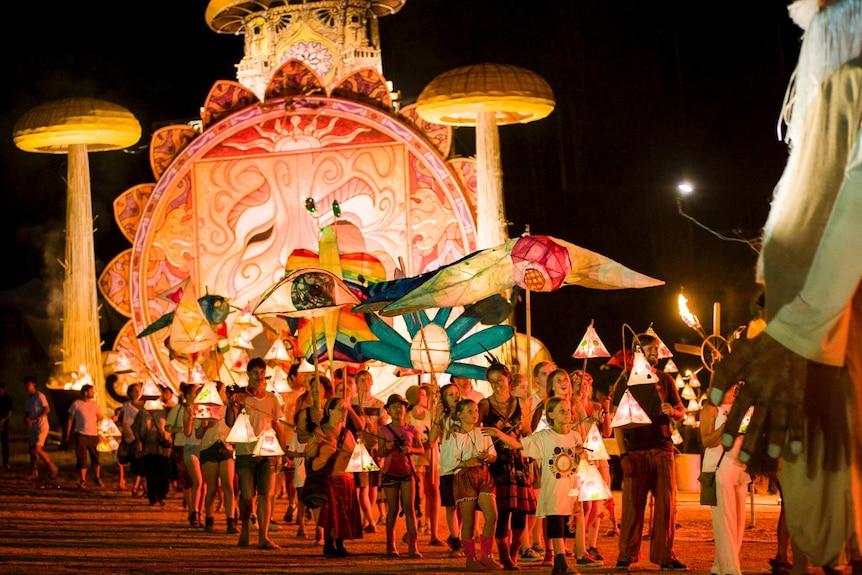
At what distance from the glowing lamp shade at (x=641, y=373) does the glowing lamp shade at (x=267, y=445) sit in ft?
11.3

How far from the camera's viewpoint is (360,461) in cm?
1205

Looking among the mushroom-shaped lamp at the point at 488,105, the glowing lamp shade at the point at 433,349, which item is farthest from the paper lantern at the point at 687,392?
the glowing lamp shade at the point at 433,349

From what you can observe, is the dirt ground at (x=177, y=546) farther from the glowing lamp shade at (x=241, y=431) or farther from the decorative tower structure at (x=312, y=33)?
the decorative tower structure at (x=312, y=33)

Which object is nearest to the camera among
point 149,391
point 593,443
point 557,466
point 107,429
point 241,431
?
point 557,466

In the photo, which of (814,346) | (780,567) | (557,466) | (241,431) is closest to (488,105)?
(241,431)

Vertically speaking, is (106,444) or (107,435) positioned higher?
(107,435)

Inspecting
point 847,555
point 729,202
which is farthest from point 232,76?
point 847,555

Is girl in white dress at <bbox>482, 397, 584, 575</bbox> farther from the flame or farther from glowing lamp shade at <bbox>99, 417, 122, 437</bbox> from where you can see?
glowing lamp shade at <bbox>99, 417, 122, 437</bbox>

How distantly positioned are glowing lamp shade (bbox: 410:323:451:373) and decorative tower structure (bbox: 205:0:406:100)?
795cm

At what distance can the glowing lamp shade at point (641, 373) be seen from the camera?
36.0 ft

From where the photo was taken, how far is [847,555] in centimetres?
386

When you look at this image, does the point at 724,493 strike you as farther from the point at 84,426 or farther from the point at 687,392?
the point at 84,426

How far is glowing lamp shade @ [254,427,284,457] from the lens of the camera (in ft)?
41.1

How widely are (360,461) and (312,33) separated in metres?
12.9
